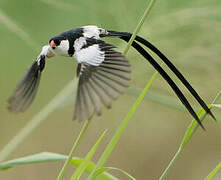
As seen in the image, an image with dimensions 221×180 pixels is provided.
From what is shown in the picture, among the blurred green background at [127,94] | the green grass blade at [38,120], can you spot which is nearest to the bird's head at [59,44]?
the green grass blade at [38,120]

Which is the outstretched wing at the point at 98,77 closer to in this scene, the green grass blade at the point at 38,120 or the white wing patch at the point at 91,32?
the white wing patch at the point at 91,32

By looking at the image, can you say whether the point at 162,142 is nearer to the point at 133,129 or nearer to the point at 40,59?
the point at 133,129


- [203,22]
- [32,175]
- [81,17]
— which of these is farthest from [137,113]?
[203,22]

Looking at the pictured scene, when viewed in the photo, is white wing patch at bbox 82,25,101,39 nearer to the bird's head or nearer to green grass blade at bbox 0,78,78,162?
the bird's head

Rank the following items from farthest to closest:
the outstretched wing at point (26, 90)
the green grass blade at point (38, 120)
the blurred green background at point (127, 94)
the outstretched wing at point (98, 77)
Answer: the blurred green background at point (127, 94)
the green grass blade at point (38, 120)
the outstretched wing at point (26, 90)
the outstretched wing at point (98, 77)

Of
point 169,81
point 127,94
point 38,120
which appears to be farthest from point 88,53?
point 127,94

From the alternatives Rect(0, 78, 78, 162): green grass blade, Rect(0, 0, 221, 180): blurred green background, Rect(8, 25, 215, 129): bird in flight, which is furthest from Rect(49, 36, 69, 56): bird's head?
Rect(0, 0, 221, 180): blurred green background

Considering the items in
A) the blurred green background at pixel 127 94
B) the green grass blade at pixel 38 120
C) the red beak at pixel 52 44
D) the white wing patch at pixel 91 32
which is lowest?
the green grass blade at pixel 38 120
